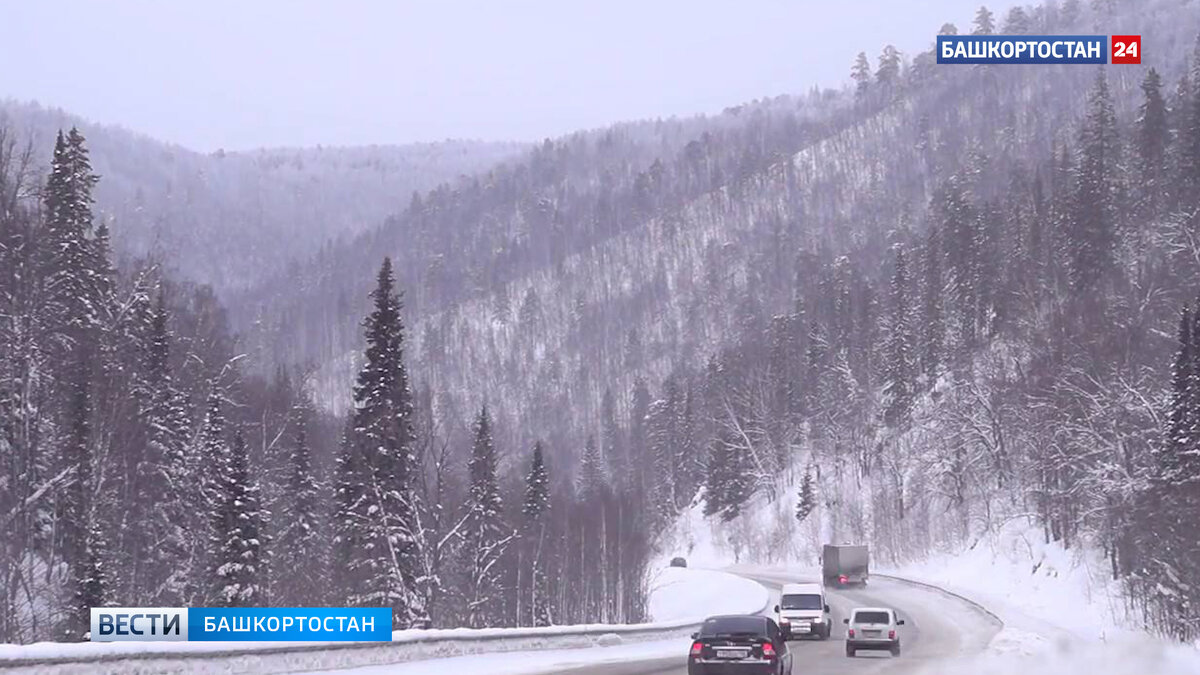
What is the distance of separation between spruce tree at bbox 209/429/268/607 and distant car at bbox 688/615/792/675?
22.7 m

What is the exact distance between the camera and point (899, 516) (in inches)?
3588

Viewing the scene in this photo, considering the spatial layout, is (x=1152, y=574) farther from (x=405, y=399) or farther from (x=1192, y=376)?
(x=405, y=399)

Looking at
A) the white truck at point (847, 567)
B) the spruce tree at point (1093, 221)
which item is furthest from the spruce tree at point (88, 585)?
the spruce tree at point (1093, 221)

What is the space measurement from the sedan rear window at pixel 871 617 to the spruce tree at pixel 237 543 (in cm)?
2039

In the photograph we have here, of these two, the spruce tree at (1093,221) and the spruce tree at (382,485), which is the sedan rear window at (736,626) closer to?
the spruce tree at (382,485)

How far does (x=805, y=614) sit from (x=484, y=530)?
27.0 metres

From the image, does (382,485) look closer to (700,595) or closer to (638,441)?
(700,595)

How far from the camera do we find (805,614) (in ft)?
135

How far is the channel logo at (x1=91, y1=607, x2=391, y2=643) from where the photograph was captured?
2072 cm

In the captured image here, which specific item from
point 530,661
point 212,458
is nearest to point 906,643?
point 530,661

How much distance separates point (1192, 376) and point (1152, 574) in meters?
7.58

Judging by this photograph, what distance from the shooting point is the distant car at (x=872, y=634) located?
3328 centimetres

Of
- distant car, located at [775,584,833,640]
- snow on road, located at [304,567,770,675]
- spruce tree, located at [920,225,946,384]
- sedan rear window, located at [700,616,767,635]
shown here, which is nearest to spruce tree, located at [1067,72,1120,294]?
spruce tree, located at [920,225,946,384]

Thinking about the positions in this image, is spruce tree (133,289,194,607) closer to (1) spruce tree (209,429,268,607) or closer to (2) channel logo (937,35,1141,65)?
(1) spruce tree (209,429,268,607)
